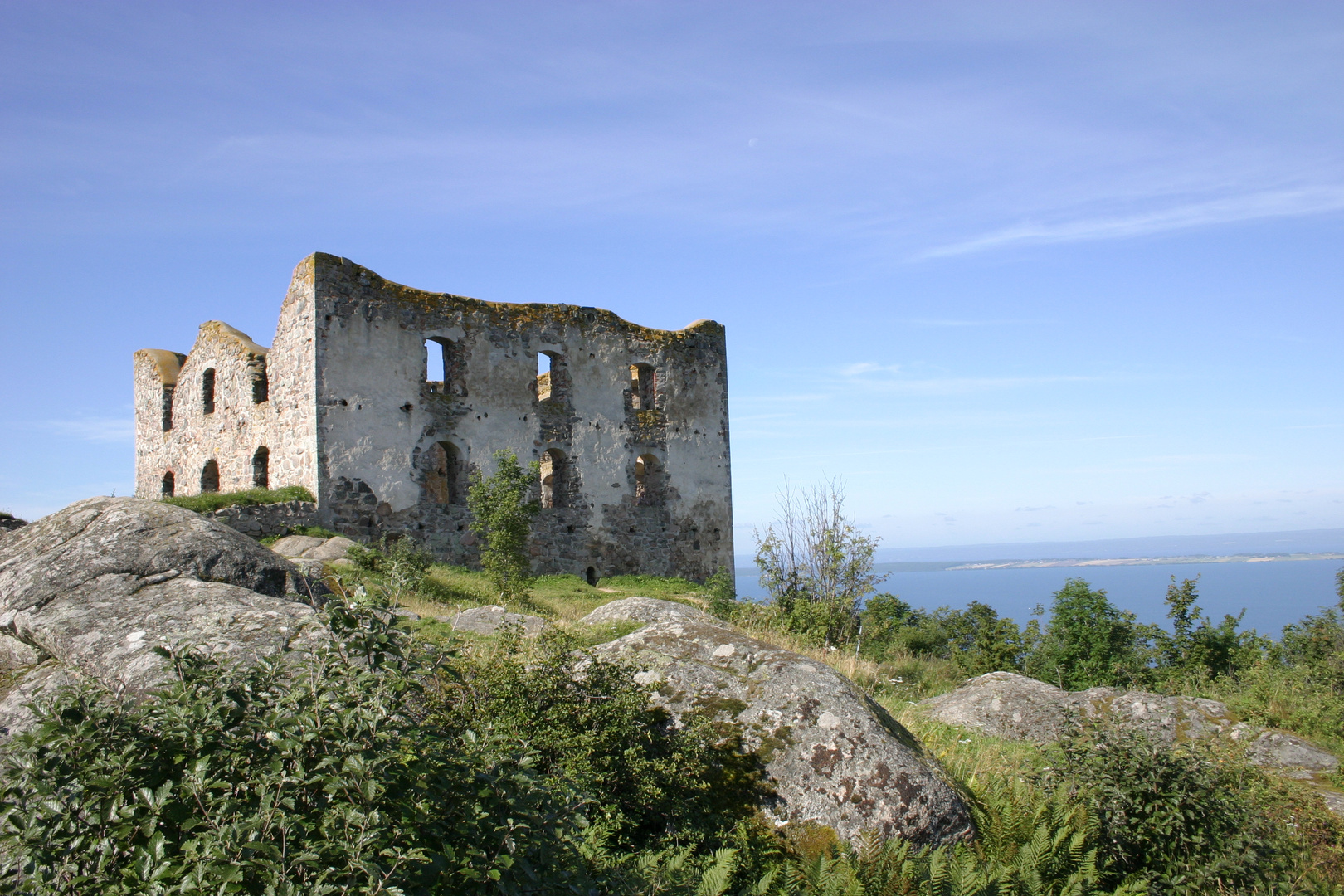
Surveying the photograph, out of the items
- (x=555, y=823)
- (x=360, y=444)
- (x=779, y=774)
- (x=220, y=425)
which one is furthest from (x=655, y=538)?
(x=555, y=823)


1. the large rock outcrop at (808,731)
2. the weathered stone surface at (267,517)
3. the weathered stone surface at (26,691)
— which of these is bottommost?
the large rock outcrop at (808,731)

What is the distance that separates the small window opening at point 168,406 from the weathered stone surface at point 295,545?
9558 millimetres

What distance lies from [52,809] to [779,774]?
4625 millimetres

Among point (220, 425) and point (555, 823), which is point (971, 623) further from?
point (555, 823)

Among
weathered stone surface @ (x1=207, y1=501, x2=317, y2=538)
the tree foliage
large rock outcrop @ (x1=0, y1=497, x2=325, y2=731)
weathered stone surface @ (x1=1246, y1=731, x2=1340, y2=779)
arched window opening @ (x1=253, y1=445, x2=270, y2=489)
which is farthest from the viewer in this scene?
arched window opening @ (x1=253, y1=445, x2=270, y2=489)

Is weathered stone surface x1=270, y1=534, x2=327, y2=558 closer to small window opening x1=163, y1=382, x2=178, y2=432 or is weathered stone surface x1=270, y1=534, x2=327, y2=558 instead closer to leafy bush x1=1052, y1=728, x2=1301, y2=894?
small window opening x1=163, y1=382, x2=178, y2=432

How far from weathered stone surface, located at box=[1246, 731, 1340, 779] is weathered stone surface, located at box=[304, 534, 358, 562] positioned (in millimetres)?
15817

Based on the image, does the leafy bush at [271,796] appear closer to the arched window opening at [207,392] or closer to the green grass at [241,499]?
the green grass at [241,499]

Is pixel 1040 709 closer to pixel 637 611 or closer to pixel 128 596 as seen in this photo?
pixel 637 611

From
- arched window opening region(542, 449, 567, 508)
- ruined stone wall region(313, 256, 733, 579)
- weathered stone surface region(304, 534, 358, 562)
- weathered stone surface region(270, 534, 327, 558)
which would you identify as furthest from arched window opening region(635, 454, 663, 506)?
weathered stone surface region(270, 534, 327, 558)

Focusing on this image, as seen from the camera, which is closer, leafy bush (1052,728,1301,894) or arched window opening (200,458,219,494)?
leafy bush (1052,728,1301,894)

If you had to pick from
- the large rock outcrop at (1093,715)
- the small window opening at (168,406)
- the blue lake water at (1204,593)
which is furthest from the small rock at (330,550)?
the blue lake water at (1204,593)

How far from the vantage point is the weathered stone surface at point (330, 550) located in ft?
57.6

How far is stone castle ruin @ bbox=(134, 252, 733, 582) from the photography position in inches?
818
